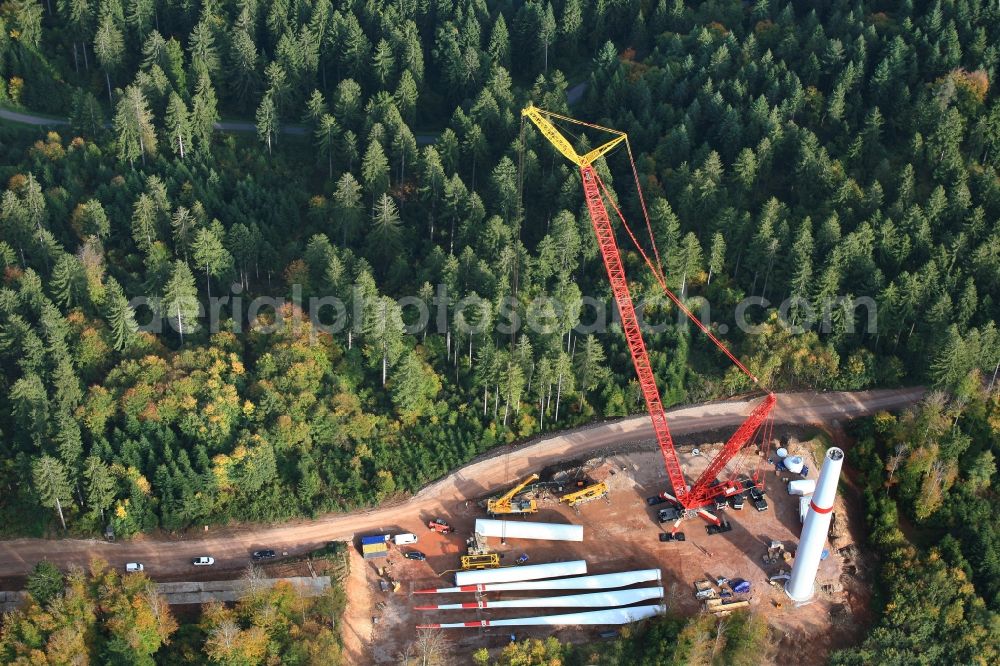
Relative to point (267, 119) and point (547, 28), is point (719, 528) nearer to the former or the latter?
point (267, 119)

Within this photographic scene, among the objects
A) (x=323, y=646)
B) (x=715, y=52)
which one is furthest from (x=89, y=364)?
(x=715, y=52)

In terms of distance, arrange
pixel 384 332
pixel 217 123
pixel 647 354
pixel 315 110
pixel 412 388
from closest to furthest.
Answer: pixel 412 388
pixel 384 332
pixel 647 354
pixel 315 110
pixel 217 123

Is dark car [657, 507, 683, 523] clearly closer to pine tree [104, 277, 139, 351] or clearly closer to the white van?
the white van

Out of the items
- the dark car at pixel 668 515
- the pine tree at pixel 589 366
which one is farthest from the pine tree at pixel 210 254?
the dark car at pixel 668 515

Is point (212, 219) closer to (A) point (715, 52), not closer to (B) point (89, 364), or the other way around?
(B) point (89, 364)

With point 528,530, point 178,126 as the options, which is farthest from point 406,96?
point 528,530

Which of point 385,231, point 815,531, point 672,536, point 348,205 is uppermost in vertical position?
point 348,205

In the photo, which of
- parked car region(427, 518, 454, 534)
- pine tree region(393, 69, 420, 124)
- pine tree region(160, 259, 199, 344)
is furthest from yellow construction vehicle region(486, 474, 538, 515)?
pine tree region(393, 69, 420, 124)
